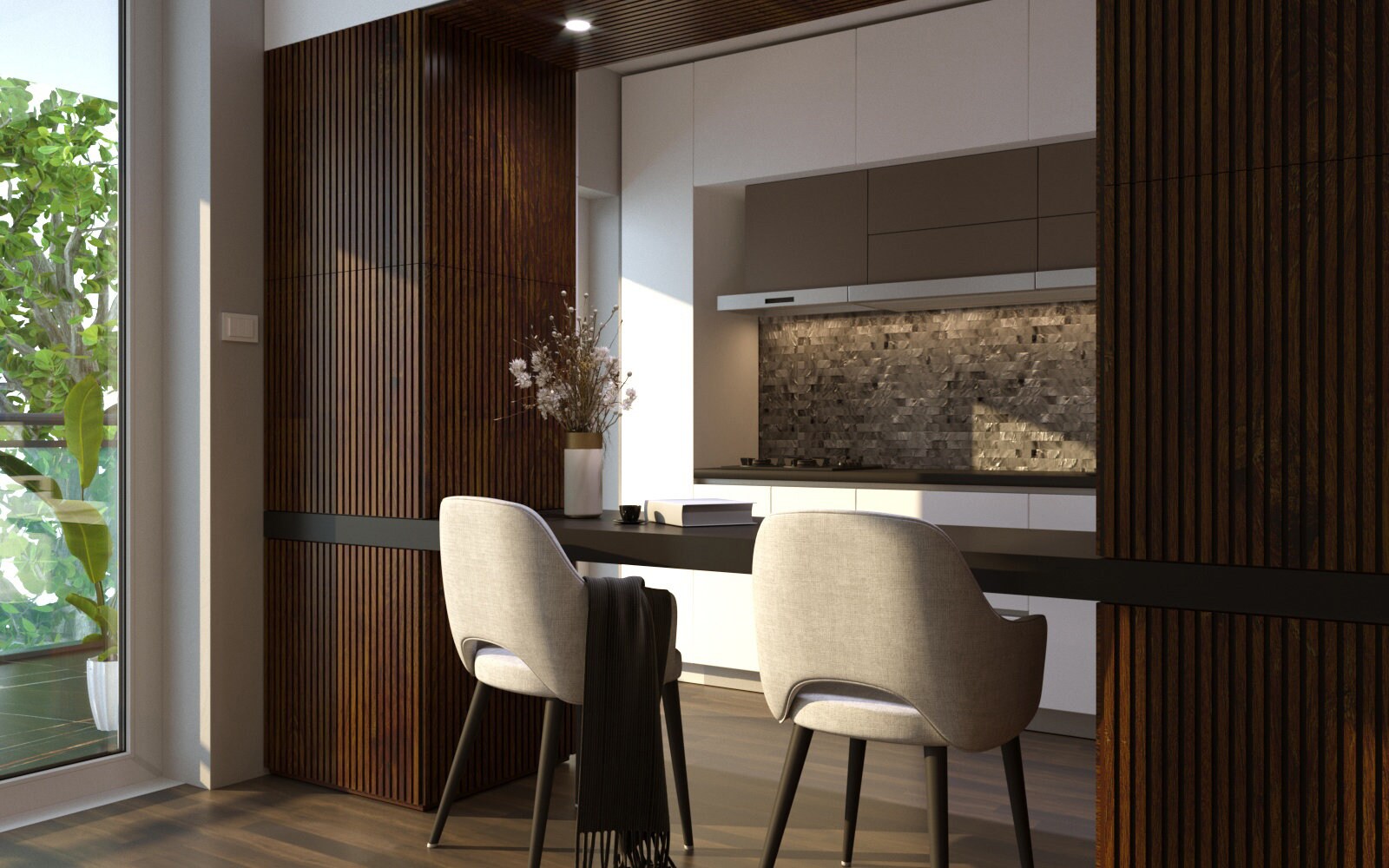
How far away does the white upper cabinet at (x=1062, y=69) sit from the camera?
13.8 ft

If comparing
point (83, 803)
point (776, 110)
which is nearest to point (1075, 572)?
point (83, 803)

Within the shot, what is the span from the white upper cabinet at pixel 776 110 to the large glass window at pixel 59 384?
2.52m

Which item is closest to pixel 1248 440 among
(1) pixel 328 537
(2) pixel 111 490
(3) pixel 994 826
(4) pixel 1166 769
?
(4) pixel 1166 769

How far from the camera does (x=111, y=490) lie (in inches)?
134

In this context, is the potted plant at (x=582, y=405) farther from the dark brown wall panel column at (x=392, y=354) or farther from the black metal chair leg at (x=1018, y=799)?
the black metal chair leg at (x=1018, y=799)

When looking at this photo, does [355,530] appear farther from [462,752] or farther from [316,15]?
[316,15]

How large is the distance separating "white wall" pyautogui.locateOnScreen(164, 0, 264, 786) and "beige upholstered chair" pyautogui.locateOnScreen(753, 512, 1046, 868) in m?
1.95

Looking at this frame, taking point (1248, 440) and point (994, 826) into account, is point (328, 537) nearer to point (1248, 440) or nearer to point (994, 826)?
point (994, 826)

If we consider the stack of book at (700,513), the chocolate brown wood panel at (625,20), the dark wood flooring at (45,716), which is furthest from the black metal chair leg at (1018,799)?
the dark wood flooring at (45,716)

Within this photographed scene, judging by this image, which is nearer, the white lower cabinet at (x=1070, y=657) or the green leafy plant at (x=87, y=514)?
the green leafy plant at (x=87, y=514)

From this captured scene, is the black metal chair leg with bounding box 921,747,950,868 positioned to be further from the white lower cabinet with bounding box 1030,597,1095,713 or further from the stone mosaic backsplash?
the stone mosaic backsplash

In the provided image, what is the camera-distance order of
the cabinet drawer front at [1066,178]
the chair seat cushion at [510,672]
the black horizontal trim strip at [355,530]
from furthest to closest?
the cabinet drawer front at [1066,178] → the black horizontal trim strip at [355,530] → the chair seat cushion at [510,672]

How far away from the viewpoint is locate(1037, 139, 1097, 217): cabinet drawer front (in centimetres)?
430

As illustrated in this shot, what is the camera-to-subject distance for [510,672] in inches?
110
